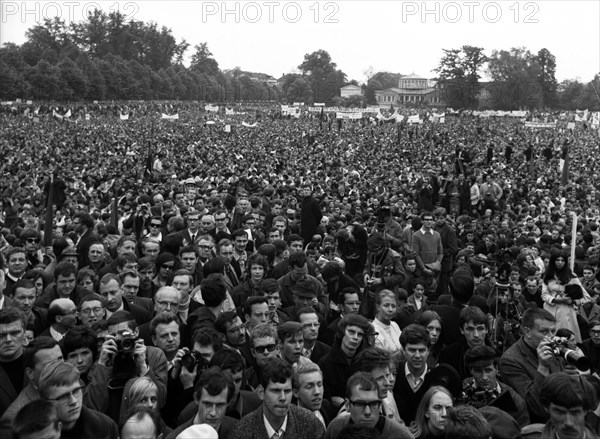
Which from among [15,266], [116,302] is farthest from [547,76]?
[116,302]

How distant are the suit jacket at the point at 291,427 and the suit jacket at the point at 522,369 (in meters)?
1.36

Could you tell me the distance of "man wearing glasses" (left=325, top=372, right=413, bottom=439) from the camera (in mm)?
3912

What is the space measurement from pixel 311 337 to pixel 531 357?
1.54m

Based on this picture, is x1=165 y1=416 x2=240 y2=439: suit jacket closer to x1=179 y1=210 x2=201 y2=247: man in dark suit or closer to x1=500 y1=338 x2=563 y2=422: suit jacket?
x1=500 y1=338 x2=563 y2=422: suit jacket

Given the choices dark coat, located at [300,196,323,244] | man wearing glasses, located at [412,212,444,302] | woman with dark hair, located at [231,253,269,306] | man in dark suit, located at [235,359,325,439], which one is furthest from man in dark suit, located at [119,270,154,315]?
dark coat, located at [300,196,323,244]

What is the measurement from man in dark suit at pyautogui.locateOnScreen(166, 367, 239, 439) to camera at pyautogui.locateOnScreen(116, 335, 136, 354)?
63cm

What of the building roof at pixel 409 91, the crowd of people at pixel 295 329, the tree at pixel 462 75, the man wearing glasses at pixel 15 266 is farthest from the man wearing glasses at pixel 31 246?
the building roof at pixel 409 91

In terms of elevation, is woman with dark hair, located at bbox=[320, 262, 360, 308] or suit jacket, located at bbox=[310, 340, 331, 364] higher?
woman with dark hair, located at bbox=[320, 262, 360, 308]

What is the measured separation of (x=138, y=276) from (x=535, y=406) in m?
3.82

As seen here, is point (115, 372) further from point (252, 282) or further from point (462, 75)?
point (462, 75)

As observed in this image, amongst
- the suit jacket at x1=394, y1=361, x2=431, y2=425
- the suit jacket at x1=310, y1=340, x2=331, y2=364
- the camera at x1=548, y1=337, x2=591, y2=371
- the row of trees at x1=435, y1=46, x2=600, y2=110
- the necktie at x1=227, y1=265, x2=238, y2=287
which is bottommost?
the suit jacket at x1=394, y1=361, x2=431, y2=425

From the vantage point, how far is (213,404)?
4.00 m

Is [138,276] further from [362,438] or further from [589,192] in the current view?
[589,192]

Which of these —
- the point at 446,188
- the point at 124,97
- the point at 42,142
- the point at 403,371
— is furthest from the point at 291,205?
the point at 124,97
